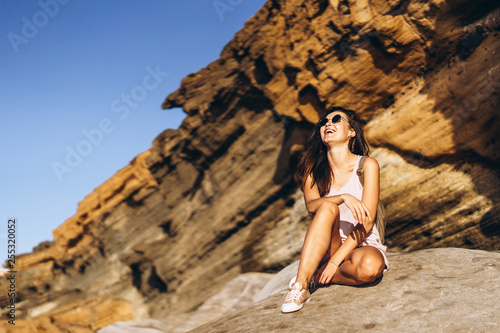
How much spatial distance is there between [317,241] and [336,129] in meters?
1.11

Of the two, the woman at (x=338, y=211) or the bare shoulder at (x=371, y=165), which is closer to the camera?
the woman at (x=338, y=211)

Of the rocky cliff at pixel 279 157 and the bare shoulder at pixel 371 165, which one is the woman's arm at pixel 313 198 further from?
the rocky cliff at pixel 279 157

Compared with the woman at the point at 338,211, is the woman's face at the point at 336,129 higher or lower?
higher

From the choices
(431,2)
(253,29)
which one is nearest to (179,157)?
(253,29)

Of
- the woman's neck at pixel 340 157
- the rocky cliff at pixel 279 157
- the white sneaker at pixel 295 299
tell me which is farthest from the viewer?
the rocky cliff at pixel 279 157

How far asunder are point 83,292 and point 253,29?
12.5 meters

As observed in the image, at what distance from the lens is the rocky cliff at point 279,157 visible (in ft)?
23.5

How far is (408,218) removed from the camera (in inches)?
306

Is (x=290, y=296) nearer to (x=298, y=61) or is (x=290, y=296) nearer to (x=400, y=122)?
(x=400, y=122)

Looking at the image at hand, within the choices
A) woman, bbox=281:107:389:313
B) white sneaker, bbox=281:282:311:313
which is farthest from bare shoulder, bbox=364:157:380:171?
white sneaker, bbox=281:282:311:313

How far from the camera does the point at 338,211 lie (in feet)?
10.6

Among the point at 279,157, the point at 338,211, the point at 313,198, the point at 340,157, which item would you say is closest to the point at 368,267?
the point at 338,211

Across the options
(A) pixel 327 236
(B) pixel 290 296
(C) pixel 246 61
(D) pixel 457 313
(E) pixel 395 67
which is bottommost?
(D) pixel 457 313

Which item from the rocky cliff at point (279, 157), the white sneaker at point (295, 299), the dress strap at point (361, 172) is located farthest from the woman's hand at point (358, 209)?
the rocky cliff at point (279, 157)
